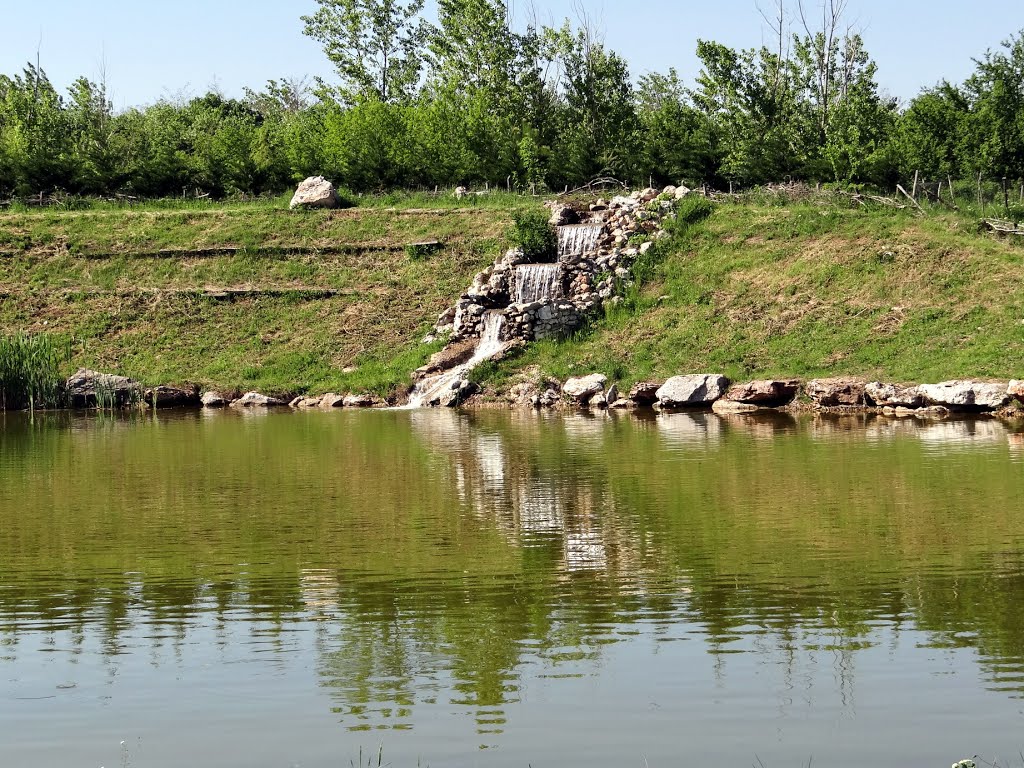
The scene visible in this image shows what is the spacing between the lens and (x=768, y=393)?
4119cm

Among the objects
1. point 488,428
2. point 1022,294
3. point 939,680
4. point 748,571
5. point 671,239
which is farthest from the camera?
point 671,239

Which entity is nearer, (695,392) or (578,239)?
(695,392)

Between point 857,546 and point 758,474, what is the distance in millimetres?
7958

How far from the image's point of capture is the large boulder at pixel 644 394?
43.6 meters

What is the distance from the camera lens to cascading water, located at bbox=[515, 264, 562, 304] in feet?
171

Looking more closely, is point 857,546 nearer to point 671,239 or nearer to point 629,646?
point 629,646

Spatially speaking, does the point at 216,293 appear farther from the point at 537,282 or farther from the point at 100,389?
the point at 537,282

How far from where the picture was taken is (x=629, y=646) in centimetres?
1099

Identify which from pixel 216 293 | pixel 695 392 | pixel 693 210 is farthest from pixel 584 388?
pixel 216 293

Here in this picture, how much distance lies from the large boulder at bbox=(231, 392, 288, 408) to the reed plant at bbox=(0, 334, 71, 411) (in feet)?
22.1

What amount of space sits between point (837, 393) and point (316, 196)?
1321 inches

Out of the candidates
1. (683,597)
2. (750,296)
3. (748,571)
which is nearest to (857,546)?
(748,571)

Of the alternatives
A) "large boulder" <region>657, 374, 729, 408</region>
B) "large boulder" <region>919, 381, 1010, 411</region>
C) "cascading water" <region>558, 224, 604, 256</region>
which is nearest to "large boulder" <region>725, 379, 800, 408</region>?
"large boulder" <region>657, 374, 729, 408</region>

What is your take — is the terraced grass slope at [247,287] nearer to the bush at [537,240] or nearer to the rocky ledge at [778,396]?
the bush at [537,240]
